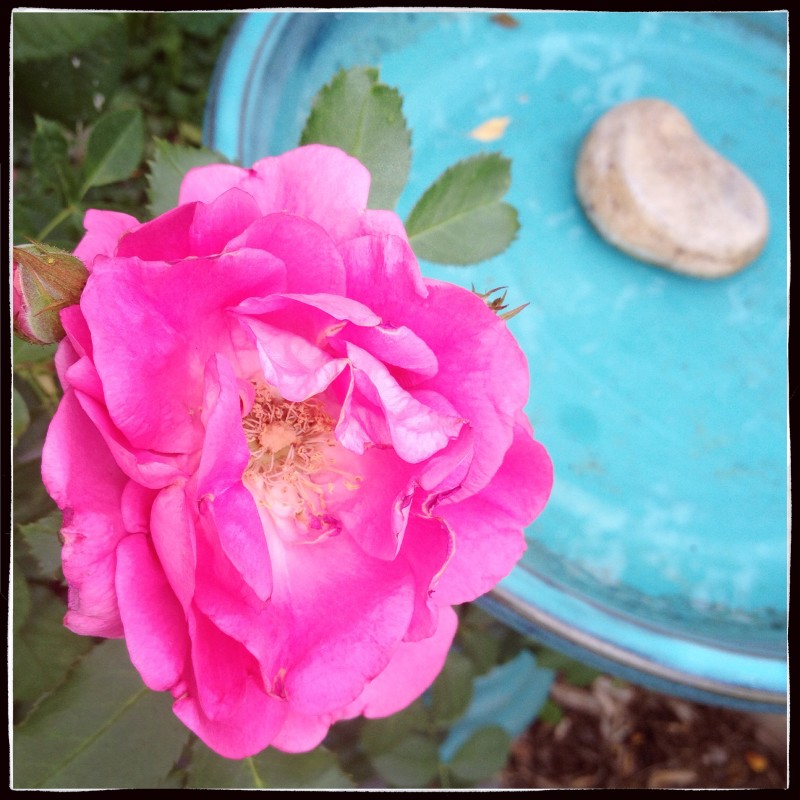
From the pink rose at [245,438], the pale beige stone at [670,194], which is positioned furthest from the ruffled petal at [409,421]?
the pale beige stone at [670,194]

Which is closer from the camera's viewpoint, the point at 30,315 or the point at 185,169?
the point at 30,315

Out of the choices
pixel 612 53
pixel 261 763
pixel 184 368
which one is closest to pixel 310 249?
pixel 184 368

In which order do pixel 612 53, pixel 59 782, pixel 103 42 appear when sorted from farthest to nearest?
pixel 612 53
pixel 103 42
pixel 59 782

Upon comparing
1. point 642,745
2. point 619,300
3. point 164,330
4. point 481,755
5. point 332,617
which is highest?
point 164,330

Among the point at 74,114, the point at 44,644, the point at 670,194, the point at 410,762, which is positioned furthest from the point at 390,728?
the point at 670,194

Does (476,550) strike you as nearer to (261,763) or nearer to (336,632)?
(336,632)

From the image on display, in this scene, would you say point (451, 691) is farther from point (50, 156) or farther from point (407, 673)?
point (50, 156)

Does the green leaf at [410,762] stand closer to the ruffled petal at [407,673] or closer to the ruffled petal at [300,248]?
the ruffled petal at [407,673]
